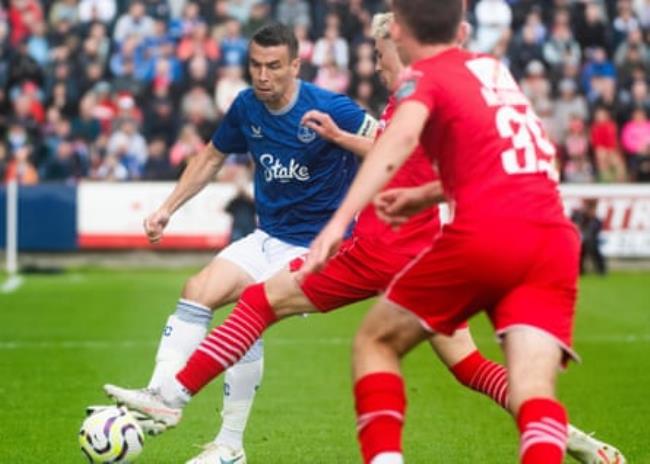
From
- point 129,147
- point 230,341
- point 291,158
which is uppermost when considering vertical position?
point 291,158

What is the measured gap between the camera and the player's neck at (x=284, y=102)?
32.6ft

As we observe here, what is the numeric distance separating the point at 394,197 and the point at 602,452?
2.46 meters

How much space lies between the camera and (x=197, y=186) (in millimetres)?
9984

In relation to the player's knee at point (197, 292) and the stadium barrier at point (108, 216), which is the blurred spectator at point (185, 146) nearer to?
the stadium barrier at point (108, 216)

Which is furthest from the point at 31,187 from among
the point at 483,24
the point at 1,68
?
the point at 483,24

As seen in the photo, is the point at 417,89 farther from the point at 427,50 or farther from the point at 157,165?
the point at 157,165

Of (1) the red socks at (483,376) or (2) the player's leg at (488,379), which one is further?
(1) the red socks at (483,376)

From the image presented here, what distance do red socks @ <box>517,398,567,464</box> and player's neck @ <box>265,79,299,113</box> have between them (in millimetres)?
3581

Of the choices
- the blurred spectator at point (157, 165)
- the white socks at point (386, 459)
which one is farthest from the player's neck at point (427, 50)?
the blurred spectator at point (157, 165)

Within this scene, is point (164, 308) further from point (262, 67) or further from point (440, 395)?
point (262, 67)

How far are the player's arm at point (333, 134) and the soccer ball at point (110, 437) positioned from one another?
1.71 m

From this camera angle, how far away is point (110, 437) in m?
8.38

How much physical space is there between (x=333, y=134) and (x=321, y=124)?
4.9 inches

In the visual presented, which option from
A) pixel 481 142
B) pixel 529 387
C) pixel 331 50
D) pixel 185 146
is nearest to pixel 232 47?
pixel 331 50
